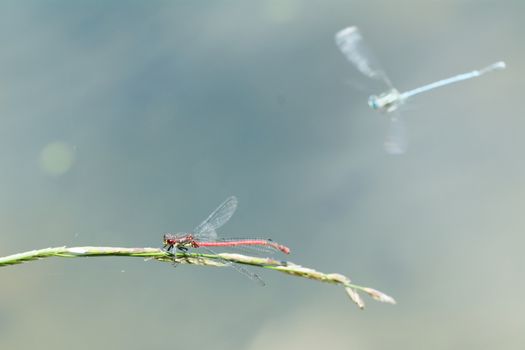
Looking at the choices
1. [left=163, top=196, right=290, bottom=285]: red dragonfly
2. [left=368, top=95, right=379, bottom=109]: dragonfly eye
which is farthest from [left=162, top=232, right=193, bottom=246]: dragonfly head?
[left=368, top=95, right=379, bottom=109]: dragonfly eye

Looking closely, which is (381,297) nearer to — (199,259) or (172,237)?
(199,259)

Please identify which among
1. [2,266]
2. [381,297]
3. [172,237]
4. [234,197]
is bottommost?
[381,297]

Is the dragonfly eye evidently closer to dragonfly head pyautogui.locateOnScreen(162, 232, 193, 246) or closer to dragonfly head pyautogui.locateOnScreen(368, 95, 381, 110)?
dragonfly head pyautogui.locateOnScreen(368, 95, 381, 110)

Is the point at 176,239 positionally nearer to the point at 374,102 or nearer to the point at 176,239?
the point at 176,239

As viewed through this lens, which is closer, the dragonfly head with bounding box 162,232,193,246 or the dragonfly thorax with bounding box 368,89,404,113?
the dragonfly head with bounding box 162,232,193,246

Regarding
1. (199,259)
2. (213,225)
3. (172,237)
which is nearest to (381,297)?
(199,259)

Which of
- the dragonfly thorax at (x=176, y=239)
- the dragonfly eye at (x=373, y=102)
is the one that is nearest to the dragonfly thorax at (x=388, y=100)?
the dragonfly eye at (x=373, y=102)

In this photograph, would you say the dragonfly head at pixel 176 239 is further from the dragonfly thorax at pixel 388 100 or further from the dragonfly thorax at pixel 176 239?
the dragonfly thorax at pixel 388 100
